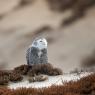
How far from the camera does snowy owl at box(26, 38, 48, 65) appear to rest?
23062mm

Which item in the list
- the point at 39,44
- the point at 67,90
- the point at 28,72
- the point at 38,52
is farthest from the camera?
the point at 39,44

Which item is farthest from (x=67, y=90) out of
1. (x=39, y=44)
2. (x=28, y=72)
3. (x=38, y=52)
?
(x=39, y=44)

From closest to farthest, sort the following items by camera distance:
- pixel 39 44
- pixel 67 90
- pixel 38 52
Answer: pixel 67 90 < pixel 38 52 < pixel 39 44

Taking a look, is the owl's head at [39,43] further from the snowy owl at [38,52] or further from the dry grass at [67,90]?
the dry grass at [67,90]

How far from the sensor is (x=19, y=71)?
22562 mm

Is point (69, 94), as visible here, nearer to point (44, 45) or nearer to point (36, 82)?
point (36, 82)

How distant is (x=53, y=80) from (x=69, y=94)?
5.60 meters

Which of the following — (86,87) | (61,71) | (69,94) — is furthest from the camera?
(61,71)

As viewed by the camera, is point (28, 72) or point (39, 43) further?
point (39, 43)

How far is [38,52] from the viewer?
75.7 feet

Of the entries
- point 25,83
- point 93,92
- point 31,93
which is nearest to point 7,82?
point 25,83

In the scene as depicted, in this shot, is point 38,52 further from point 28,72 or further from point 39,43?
point 28,72

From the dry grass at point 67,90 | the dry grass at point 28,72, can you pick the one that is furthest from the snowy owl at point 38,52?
the dry grass at point 67,90

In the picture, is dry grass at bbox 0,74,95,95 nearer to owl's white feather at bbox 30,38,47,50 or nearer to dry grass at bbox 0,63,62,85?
dry grass at bbox 0,63,62,85
